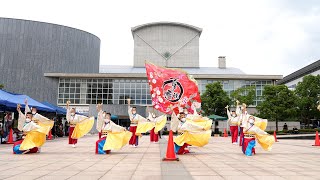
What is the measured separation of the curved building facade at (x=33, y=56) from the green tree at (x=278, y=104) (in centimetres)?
3267

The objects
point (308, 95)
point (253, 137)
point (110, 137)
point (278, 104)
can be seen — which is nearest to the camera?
point (110, 137)

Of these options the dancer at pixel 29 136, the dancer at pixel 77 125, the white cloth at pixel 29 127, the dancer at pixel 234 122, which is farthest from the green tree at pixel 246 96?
the white cloth at pixel 29 127

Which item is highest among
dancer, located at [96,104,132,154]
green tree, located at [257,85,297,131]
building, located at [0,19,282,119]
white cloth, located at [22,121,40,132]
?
building, located at [0,19,282,119]

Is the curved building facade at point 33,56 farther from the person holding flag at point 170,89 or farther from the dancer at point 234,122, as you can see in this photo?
the dancer at point 234,122

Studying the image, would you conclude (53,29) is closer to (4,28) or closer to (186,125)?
(4,28)

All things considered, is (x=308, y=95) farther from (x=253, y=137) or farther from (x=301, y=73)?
(x=253, y=137)

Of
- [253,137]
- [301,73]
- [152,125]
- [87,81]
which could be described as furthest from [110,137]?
[301,73]

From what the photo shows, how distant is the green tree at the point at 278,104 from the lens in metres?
37.6

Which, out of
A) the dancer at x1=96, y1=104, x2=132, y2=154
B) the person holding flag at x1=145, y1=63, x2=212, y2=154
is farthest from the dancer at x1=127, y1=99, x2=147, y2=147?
the dancer at x1=96, y1=104, x2=132, y2=154

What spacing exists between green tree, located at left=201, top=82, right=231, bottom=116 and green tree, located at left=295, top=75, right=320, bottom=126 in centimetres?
1007

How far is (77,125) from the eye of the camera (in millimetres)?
15344

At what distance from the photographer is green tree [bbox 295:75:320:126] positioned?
130 ft

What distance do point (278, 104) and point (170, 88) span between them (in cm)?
2563

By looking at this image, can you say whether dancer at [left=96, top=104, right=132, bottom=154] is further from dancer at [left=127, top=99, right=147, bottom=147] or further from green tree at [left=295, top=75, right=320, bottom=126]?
green tree at [left=295, top=75, right=320, bottom=126]
